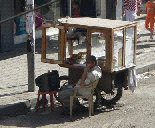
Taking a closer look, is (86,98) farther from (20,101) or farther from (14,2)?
(14,2)

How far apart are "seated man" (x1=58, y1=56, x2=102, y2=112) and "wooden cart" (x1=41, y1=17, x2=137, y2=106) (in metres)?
0.35

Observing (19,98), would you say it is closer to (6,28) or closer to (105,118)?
(105,118)

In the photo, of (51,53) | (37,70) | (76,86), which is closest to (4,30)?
(37,70)

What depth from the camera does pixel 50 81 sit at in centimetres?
1102

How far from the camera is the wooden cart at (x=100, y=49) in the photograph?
11.0 meters

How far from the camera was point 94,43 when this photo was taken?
1128cm

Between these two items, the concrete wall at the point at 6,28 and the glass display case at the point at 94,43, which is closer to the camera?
the glass display case at the point at 94,43

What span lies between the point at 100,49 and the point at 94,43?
25cm

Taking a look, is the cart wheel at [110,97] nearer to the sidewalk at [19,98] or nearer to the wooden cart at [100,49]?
the wooden cart at [100,49]

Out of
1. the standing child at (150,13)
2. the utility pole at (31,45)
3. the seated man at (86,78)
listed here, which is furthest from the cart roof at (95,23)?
the standing child at (150,13)

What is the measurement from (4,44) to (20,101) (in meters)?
5.16

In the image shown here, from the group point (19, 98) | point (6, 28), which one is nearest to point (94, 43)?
point (19, 98)

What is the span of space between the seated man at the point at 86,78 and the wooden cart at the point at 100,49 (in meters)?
0.35

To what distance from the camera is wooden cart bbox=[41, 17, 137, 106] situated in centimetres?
1103
